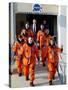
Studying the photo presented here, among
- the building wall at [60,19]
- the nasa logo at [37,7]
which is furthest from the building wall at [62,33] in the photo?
the nasa logo at [37,7]

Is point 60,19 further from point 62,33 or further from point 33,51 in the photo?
point 33,51

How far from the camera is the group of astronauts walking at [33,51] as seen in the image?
5.41 feet

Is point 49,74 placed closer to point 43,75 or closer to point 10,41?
point 43,75

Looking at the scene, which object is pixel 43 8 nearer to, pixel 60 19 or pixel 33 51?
pixel 60 19

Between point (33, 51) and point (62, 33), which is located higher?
point (62, 33)

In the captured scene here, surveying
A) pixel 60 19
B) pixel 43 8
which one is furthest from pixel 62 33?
pixel 43 8

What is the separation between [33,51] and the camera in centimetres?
167

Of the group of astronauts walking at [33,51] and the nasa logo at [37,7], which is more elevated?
the nasa logo at [37,7]

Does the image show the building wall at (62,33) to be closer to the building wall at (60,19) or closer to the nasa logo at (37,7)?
the building wall at (60,19)

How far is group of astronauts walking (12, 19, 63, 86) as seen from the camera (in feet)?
5.41

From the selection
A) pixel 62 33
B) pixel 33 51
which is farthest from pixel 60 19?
pixel 33 51

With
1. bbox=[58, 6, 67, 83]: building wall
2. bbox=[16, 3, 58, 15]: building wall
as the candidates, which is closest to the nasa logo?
bbox=[16, 3, 58, 15]: building wall

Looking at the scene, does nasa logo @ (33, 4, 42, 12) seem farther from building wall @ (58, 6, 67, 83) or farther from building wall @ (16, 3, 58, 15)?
building wall @ (58, 6, 67, 83)

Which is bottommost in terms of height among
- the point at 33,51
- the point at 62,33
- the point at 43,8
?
the point at 33,51
